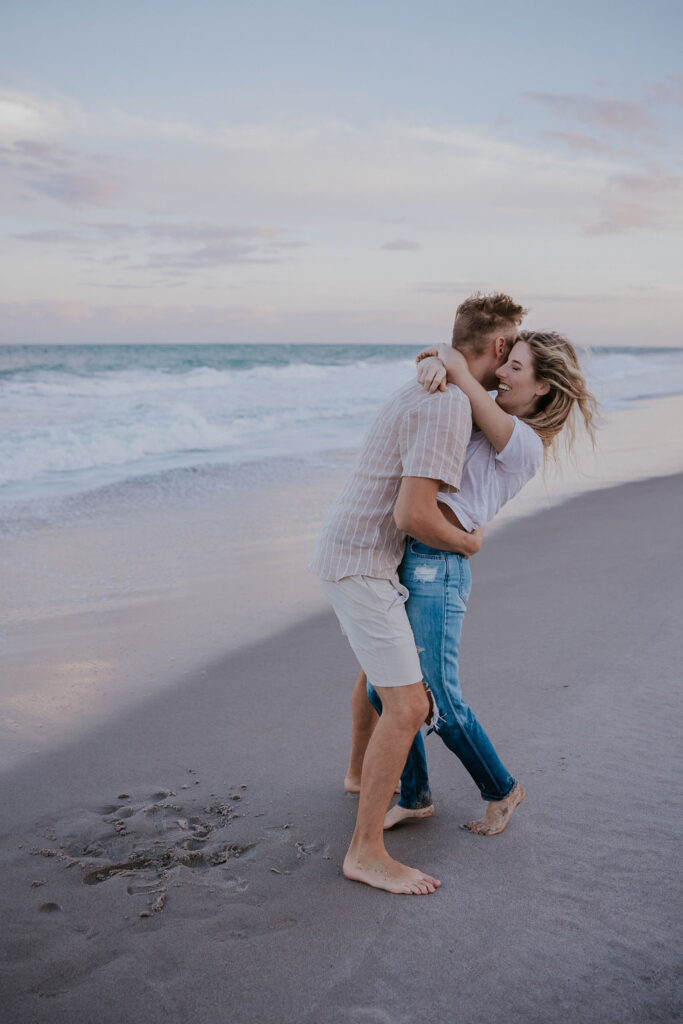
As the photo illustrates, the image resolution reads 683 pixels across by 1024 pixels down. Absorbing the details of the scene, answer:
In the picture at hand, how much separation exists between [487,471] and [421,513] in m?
0.42

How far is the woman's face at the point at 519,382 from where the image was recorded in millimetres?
3025

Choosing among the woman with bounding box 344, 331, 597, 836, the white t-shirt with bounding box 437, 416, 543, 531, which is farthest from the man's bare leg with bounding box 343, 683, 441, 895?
the white t-shirt with bounding box 437, 416, 543, 531

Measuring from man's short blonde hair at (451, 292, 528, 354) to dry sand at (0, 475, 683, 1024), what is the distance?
5.98ft

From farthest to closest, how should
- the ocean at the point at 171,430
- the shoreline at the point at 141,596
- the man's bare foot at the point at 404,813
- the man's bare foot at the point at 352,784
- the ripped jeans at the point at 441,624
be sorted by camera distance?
1. the ocean at the point at 171,430
2. the shoreline at the point at 141,596
3. the man's bare foot at the point at 352,784
4. the man's bare foot at the point at 404,813
5. the ripped jeans at the point at 441,624

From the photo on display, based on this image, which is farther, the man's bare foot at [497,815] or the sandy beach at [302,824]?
the man's bare foot at [497,815]

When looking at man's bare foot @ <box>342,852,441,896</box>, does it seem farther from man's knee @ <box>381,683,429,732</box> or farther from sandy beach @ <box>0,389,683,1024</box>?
man's knee @ <box>381,683,429,732</box>

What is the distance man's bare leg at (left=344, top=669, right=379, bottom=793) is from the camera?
3.40 metres

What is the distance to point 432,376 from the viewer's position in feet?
9.13

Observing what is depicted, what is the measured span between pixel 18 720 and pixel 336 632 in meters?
1.94

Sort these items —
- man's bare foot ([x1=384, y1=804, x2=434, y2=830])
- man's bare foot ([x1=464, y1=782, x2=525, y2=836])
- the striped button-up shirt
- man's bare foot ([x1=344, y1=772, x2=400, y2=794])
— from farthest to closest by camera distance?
1. man's bare foot ([x1=344, y1=772, x2=400, y2=794])
2. man's bare foot ([x1=384, y1=804, x2=434, y2=830])
3. man's bare foot ([x1=464, y1=782, x2=525, y2=836])
4. the striped button-up shirt

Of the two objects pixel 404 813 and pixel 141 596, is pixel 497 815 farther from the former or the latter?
pixel 141 596

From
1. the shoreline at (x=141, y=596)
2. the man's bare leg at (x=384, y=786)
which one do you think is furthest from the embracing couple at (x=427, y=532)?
the shoreline at (x=141, y=596)

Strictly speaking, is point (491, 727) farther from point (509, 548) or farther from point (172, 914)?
point (509, 548)

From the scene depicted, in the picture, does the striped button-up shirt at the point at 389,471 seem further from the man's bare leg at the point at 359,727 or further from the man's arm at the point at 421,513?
the man's bare leg at the point at 359,727
